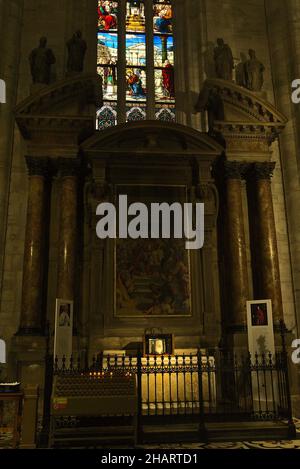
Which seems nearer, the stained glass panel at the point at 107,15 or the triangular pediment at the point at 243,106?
the triangular pediment at the point at 243,106

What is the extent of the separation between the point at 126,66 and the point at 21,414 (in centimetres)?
1032

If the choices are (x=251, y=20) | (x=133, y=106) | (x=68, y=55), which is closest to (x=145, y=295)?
(x=133, y=106)

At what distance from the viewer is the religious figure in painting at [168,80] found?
14.0 metres

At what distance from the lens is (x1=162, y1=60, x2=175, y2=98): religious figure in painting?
14048 mm

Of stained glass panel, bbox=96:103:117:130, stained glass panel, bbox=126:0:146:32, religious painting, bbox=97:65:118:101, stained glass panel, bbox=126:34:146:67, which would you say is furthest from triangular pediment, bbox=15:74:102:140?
stained glass panel, bbox=126:0:146:32

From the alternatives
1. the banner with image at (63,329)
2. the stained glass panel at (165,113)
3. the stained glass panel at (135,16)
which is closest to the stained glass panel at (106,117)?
the stained glass panel at (165,113)

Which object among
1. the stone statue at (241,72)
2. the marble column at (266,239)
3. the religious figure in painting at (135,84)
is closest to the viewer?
the marble column at (266,239)

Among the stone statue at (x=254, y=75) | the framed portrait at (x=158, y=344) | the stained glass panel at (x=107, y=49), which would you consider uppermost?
the stained glass panel at (x=107, y=49)

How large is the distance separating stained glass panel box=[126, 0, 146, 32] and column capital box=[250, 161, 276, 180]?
586 cm

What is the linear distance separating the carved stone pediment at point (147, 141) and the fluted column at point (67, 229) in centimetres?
65

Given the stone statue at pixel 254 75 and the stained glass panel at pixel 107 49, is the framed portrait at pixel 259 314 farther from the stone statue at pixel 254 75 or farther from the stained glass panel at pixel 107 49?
the stained glass panel at pixel 107 49

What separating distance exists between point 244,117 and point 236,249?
3388mm

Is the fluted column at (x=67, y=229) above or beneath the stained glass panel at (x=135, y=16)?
beneath

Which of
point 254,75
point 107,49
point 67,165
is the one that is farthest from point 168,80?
point 67,165
